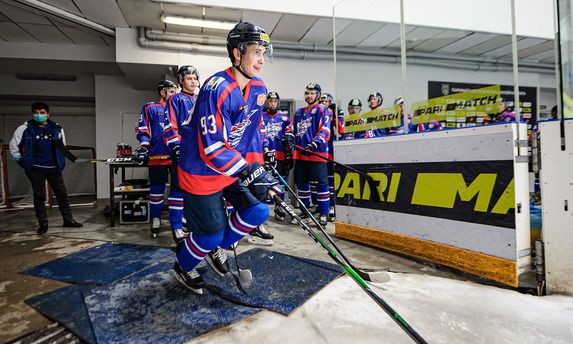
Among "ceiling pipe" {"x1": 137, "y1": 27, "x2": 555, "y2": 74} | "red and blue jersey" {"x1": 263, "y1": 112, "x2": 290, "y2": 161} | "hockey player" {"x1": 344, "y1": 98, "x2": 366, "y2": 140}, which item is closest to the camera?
"hockey player" {"x1": 344, "y1": 98, "x2": 366, "y2": 140}

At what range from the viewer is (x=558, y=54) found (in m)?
2.08

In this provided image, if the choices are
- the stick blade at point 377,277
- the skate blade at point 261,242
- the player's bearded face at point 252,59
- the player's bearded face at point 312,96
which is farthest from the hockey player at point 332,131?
the stick blade at point 377,277

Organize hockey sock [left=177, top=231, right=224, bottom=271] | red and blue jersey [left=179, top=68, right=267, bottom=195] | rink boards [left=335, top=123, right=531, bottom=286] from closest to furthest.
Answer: red and blue jersey [left=179, top=68, right=267, bottom=195] < hockey sock [left=177, top=231, right=224, bottom=271] < rink boards [left=335, top=123, right=531, bottom=286]

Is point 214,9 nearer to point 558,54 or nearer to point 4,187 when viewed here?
point 558,54

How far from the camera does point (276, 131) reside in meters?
5.32

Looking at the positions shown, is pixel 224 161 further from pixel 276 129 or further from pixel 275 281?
pixel 276 129

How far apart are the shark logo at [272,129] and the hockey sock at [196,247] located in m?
3.36

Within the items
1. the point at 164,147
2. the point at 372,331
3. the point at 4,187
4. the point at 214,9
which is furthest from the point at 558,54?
the point at 4,187

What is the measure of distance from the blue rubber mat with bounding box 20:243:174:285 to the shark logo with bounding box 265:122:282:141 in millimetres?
2662

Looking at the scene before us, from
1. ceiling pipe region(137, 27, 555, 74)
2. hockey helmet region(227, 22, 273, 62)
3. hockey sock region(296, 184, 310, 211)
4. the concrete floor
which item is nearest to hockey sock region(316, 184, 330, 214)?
hockey sock region(296, 184, 310, 211)

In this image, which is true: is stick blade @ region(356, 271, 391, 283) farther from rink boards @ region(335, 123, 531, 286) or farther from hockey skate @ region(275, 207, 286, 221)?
hockey skate @ region(275, 207, 286, 221)

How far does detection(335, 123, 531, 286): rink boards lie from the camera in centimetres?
212

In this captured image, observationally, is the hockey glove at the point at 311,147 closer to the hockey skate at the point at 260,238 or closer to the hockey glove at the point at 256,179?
the hockey skate at the point at 260,238

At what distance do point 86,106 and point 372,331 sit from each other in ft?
38.5
